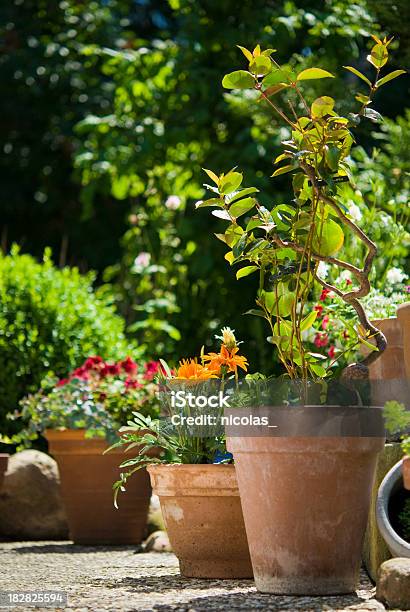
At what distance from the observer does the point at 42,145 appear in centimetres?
1077

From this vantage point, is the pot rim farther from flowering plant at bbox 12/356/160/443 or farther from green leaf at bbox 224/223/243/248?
flowering plant at bbox 12/356/160/443

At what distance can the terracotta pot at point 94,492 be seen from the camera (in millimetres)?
4555

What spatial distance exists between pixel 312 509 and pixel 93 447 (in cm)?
206

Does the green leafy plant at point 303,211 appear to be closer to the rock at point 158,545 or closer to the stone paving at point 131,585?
the stone paving at point 131,585

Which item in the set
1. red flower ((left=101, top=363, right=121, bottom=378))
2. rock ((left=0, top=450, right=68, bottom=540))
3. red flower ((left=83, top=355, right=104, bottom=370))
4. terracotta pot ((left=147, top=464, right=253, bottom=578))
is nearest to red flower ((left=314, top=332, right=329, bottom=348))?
red flower ((left=101, top=363, right=121, bottom=378))

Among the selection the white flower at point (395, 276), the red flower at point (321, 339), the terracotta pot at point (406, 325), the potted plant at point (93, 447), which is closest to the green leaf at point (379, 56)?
the terracotta pot at point (406, 325)

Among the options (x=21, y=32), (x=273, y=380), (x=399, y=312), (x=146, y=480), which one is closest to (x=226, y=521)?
(x=273, y=380)

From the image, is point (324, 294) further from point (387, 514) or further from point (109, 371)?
point (387, 514)

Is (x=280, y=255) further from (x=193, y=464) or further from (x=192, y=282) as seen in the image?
(x=192, y=282)

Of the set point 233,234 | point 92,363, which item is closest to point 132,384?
point 92,363

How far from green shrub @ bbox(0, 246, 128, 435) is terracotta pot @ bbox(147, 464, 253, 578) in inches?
87.7

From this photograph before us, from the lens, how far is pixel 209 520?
10.5 feet

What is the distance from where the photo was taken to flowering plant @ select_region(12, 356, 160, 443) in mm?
4547

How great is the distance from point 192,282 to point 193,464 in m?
3.62
